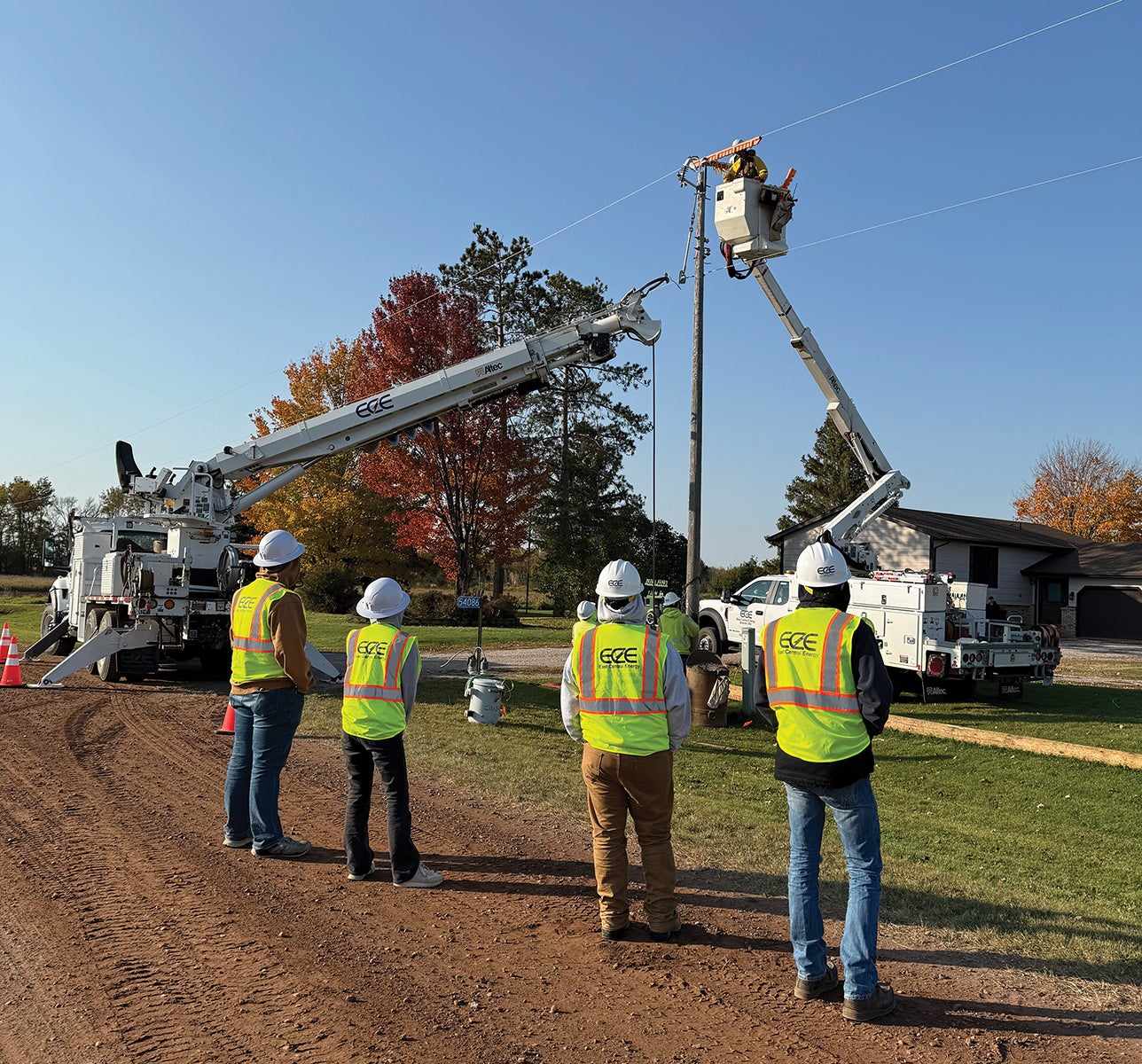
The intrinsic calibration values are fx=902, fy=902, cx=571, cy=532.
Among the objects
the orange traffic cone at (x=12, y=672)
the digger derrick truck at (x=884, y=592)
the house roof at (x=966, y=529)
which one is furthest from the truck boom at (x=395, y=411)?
the house roof at (x=966, y=529)

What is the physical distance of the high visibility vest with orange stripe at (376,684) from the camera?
5.67 metres

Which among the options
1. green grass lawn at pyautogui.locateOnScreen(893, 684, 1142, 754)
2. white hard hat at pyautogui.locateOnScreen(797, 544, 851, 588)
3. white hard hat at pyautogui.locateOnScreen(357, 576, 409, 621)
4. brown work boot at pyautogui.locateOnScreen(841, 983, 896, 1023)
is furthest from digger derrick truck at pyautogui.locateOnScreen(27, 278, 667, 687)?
brown work boot at pyautogui.locateOnScreen(841, 983, 896, 1023)

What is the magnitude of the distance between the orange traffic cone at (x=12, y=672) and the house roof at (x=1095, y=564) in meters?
32.0

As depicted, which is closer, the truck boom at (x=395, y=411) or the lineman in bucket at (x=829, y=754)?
the lineman in bucket at (x=829, y=754)

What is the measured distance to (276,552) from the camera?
6523 mm

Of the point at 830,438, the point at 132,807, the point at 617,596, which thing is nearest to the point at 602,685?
the point at 617,596

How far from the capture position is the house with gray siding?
31156 mm

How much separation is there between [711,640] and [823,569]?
13.6 metres

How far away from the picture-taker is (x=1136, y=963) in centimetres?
465

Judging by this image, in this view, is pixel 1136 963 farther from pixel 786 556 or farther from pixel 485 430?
pixel 786 556

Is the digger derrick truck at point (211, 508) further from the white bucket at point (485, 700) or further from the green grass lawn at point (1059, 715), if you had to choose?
the green grass lawn at point (1059, 715)

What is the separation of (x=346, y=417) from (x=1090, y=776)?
37.2 ft

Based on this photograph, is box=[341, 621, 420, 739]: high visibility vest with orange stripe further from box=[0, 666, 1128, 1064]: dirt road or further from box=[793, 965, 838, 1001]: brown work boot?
box=[793, 965, 838, 1001]: brown work boot

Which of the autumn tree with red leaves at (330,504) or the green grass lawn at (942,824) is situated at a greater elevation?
the autumn tree with red leaves at (330,504)
